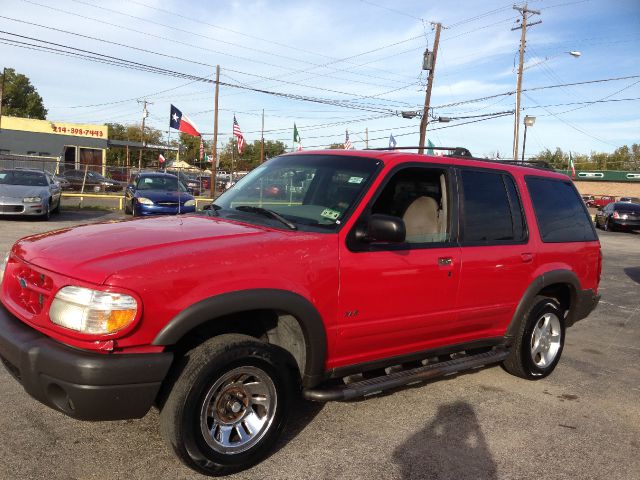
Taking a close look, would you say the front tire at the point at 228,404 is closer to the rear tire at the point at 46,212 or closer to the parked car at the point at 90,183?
the rear tire at the point at 46,212

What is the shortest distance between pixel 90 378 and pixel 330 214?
67.9 inches

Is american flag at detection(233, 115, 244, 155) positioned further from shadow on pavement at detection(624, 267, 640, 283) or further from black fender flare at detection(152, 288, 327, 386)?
black fender flare at detection(152, 288, 327, 386)

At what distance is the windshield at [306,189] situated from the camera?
3.61m

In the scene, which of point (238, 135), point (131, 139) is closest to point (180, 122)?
point (238, 135)

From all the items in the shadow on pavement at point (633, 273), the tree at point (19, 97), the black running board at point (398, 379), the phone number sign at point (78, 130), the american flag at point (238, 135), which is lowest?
the shadow on pavement at point (633, 273)

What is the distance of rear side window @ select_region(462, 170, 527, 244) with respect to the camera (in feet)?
13.7

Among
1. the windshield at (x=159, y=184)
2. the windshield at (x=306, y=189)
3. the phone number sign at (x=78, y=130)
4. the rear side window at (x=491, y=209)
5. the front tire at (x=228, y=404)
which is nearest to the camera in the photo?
the front tire at (x=228, y=404)

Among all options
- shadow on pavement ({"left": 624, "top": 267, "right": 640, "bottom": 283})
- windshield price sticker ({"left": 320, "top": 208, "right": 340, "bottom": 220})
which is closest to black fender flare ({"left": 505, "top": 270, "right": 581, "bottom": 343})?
windshield price sticker ({"left": 320, "top": 208, "right": 340, "bottom": 220})

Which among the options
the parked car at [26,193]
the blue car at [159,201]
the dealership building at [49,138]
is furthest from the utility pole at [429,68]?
the dealership building at [49,138]

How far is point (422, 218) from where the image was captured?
13.4 feet

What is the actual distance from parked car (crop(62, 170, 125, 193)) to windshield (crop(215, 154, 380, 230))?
28327 millimetres

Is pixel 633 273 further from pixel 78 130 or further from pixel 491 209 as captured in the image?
pixel 78 130

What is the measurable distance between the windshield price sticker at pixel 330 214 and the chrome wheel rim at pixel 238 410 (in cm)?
107

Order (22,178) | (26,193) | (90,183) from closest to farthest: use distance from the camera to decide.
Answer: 1. (26,193)
2. (22,178)
3. (90,183)
